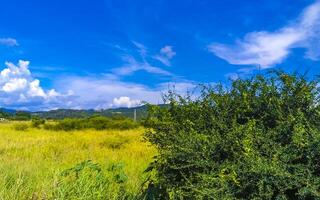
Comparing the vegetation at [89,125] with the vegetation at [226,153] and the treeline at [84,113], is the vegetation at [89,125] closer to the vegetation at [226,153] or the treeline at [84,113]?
the treeline at [84,113]

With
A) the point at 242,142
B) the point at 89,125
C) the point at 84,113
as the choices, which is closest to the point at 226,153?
the point at 242,142

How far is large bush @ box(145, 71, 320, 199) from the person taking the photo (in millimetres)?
4941

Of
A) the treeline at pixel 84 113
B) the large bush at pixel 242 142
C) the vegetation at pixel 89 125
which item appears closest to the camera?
the large bush at pixel 242 142

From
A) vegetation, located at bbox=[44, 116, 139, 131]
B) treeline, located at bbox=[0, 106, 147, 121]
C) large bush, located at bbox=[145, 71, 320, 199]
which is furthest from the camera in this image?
vegetation, located at bbox=[44, 116, 139, 131]

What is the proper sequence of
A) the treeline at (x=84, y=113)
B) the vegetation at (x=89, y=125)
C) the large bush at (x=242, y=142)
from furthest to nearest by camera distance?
the vegetation at (x=89, y=125), the treeline at (x=84, y=113), the large bush at (x=242, y=142)

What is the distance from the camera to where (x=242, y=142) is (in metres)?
5.27

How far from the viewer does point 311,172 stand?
490 centimetres

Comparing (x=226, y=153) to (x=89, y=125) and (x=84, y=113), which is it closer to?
(x=89, y=125)

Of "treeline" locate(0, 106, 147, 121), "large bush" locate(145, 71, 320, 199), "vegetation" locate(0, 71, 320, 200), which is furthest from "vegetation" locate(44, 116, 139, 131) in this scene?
"large bush" locate(145, 71, 320, 199)

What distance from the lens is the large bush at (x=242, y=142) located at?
494 cm

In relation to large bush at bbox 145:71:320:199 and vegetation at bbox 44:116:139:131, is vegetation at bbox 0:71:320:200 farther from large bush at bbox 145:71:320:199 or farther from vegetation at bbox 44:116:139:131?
vegetation at bbox 44:116:139:131

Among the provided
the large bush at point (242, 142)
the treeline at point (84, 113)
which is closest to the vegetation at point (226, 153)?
the large bush at point (242, 142)

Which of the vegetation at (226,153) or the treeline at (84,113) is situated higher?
the treeline at (84,113)

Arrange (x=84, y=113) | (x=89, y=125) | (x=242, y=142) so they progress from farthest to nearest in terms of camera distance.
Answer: (x=84, y=113)
(x=89, y=125)
(x=242, y=142)
